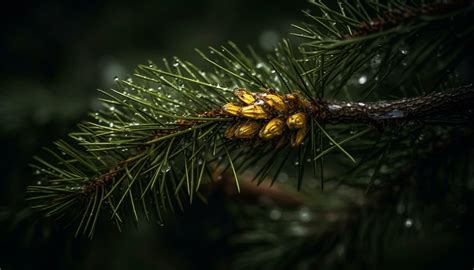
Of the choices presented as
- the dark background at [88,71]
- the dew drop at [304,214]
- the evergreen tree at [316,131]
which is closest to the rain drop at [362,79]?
the evergreen tree at [316,131]

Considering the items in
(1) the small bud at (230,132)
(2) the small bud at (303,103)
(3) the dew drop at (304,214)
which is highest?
(2) the small bud at (303,103)

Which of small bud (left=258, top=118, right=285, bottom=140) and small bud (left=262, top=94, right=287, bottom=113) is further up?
small bud (left=262, top=94, right=287, bottom=113)

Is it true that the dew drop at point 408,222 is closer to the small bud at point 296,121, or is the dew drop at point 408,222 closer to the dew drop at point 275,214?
the dew drop at point 275,214

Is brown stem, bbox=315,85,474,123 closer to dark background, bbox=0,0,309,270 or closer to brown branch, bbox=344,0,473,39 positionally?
brown branch, bbox=344,0,473,39

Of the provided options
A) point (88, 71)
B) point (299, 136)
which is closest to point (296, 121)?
point (299, 136)

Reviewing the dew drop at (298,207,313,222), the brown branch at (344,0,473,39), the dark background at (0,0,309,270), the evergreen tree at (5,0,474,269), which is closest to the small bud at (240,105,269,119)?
the evergreen tree at (5,0,474,269)

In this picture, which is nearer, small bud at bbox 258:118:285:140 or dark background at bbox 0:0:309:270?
small bud at bbox 258:118:285:140
